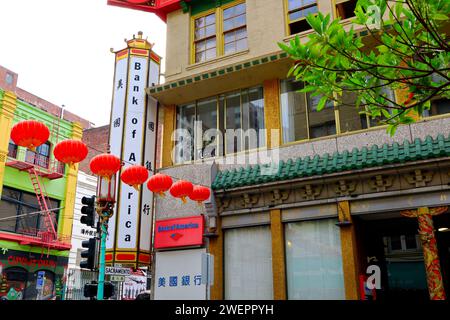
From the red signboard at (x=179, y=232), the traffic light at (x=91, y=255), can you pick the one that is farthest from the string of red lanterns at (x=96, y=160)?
the traffic light at (x=91, y=255)

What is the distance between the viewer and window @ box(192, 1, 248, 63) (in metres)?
16.3

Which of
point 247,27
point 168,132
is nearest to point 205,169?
point 168,132

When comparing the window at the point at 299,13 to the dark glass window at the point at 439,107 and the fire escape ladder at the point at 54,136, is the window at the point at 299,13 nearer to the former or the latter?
the dark glass window at the point at 439,107

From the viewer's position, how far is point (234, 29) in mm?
16391

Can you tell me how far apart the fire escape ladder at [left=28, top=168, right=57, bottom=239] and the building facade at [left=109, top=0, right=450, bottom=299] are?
15.7m

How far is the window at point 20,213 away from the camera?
26525mm

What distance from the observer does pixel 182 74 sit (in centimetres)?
1678

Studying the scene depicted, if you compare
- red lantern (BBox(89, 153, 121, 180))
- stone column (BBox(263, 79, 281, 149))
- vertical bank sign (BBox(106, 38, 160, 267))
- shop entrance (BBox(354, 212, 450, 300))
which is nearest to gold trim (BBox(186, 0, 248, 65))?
vertical bank sign (BBox(106, 38, 160, 267))

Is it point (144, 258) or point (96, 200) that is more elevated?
point (96, 200)

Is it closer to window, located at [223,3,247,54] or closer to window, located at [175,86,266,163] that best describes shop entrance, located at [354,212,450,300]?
window, located at [175,86,266,163]

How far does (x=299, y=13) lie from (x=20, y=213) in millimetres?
21948

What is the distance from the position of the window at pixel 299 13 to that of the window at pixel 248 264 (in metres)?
7.18
